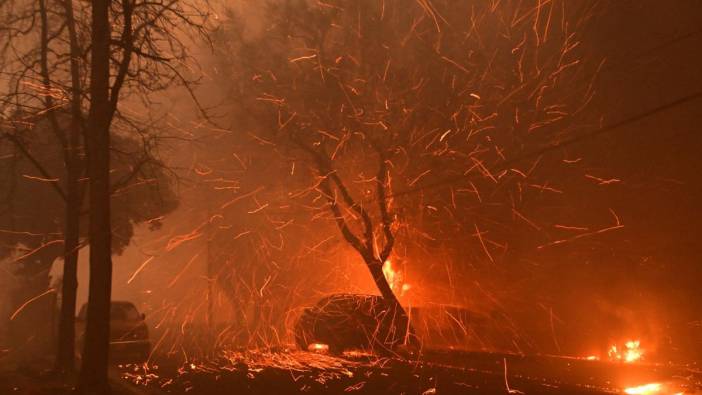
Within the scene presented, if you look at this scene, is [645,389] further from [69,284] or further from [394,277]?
[394,277]

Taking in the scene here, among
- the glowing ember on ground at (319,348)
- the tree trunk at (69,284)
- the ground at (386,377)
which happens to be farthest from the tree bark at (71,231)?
the glowing ember on ground at (319,348)

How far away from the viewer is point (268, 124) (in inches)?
680

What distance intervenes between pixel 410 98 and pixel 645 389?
9.51m

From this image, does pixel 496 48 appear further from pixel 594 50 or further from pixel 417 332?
pixel 417 332

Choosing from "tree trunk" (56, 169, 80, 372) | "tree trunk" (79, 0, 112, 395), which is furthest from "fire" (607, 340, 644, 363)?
"tree trunk" (56, 169, 80, 372)

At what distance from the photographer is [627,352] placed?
12.9 metres

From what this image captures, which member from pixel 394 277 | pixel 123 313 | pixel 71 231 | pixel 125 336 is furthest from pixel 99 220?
pixel 394 277

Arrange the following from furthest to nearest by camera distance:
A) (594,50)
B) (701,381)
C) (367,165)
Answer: (367,165), (594,50), (701,381)

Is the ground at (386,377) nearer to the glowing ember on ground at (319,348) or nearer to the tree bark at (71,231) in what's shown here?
the glowing ember on ground at (319,348)

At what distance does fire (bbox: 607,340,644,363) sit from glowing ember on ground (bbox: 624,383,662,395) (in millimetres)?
4662

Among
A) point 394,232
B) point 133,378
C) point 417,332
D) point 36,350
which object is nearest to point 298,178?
point 394,232

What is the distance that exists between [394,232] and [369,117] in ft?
10.3

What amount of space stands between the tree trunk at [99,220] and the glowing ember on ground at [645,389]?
7255 millimetres

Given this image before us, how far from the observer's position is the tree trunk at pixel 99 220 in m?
8.99
